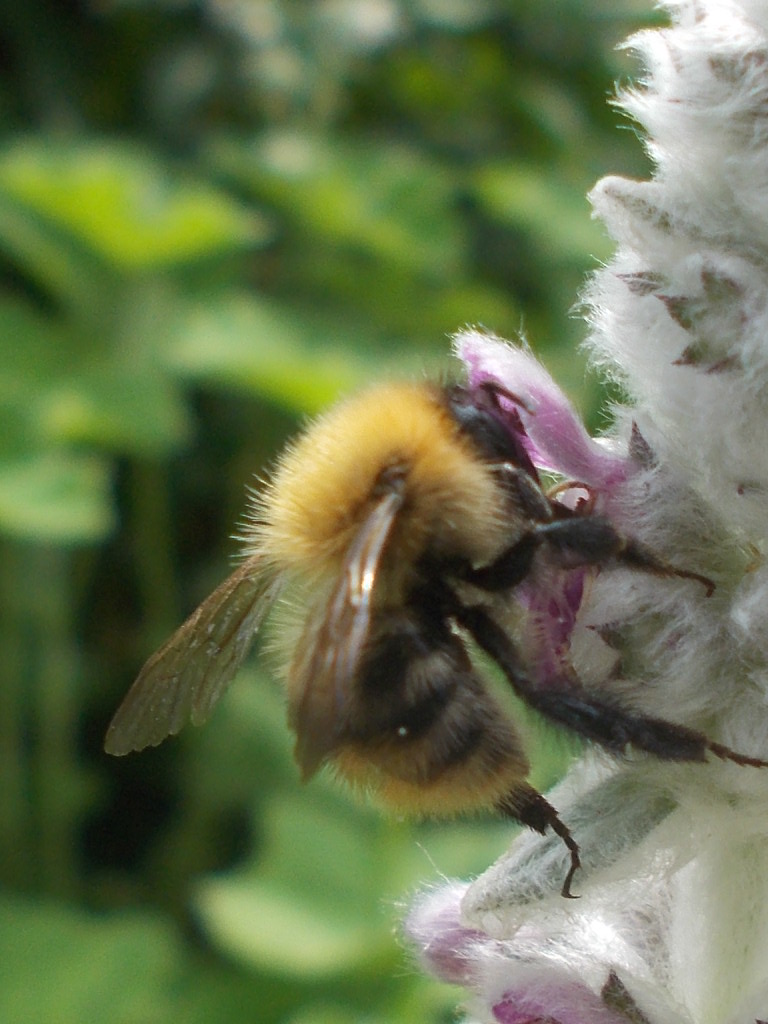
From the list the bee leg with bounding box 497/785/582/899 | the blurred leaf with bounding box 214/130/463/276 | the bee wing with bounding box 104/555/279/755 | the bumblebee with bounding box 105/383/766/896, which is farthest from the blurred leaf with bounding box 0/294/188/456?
the bee leg with bounding box 497/785/582/899

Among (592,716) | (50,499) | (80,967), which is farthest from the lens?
(50,499)

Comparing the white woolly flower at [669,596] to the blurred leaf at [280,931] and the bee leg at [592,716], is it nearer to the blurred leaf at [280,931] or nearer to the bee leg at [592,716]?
the bee leg at [592,716]

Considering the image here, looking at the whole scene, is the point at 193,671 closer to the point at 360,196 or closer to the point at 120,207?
the point at 120,207

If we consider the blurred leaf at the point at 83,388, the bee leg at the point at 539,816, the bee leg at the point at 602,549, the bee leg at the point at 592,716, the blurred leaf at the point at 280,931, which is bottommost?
the blurred leaf at the point at 280,931

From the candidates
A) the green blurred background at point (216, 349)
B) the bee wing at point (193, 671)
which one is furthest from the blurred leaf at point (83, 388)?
the bee wing at point (193, 671)

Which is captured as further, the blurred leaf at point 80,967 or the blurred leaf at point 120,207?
the blurred leaf at point 120,207

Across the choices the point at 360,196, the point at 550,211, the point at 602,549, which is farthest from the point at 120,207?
the point at 602,549

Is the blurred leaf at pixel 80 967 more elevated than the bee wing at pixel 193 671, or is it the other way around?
the bee wing at pixel 193 671

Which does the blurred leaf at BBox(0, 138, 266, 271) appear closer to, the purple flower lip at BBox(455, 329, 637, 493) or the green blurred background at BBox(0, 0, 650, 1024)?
the green blurred background at BBox(0, 0, 650, 1024)

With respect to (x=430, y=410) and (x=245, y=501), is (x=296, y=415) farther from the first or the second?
(x=430, y=410)
